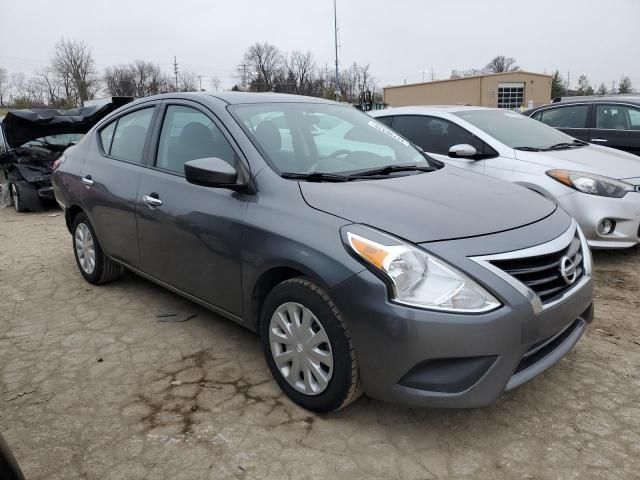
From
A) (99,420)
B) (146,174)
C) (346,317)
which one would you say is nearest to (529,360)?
(346,317)

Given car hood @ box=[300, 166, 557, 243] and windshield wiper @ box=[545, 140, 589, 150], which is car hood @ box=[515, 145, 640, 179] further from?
car hood @ box=[300, 166, 557, 243]

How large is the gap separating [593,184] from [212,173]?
3591 mm

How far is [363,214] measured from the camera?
2426 millimetres

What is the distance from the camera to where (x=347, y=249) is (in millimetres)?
2287

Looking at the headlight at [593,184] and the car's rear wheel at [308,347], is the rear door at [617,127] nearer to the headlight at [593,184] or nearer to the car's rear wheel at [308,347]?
the headlight at [593,184]

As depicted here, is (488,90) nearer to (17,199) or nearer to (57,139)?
(57,139)

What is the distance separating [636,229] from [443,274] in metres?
3.42

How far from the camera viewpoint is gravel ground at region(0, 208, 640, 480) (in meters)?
2.24

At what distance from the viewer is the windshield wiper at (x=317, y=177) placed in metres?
2.79

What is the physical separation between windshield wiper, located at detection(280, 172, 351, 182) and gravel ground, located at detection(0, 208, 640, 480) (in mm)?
1158

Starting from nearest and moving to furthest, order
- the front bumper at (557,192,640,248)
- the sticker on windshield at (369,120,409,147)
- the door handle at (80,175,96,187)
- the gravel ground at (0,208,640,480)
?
the gravel ground at (0,208,640,480), the sticker on windshield at (369,120,409,147), the door handle at (80,175,96,187), the front bumper at (557,192,640,248)

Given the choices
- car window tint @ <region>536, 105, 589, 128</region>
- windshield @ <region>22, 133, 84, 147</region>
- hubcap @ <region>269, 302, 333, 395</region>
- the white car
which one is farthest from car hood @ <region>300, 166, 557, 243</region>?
windshield @ <region>22, 133, 84, 147</region>

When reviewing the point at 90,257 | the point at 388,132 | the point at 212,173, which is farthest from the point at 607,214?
the point at 90,257

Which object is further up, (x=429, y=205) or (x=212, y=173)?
(x=212, y=173)
